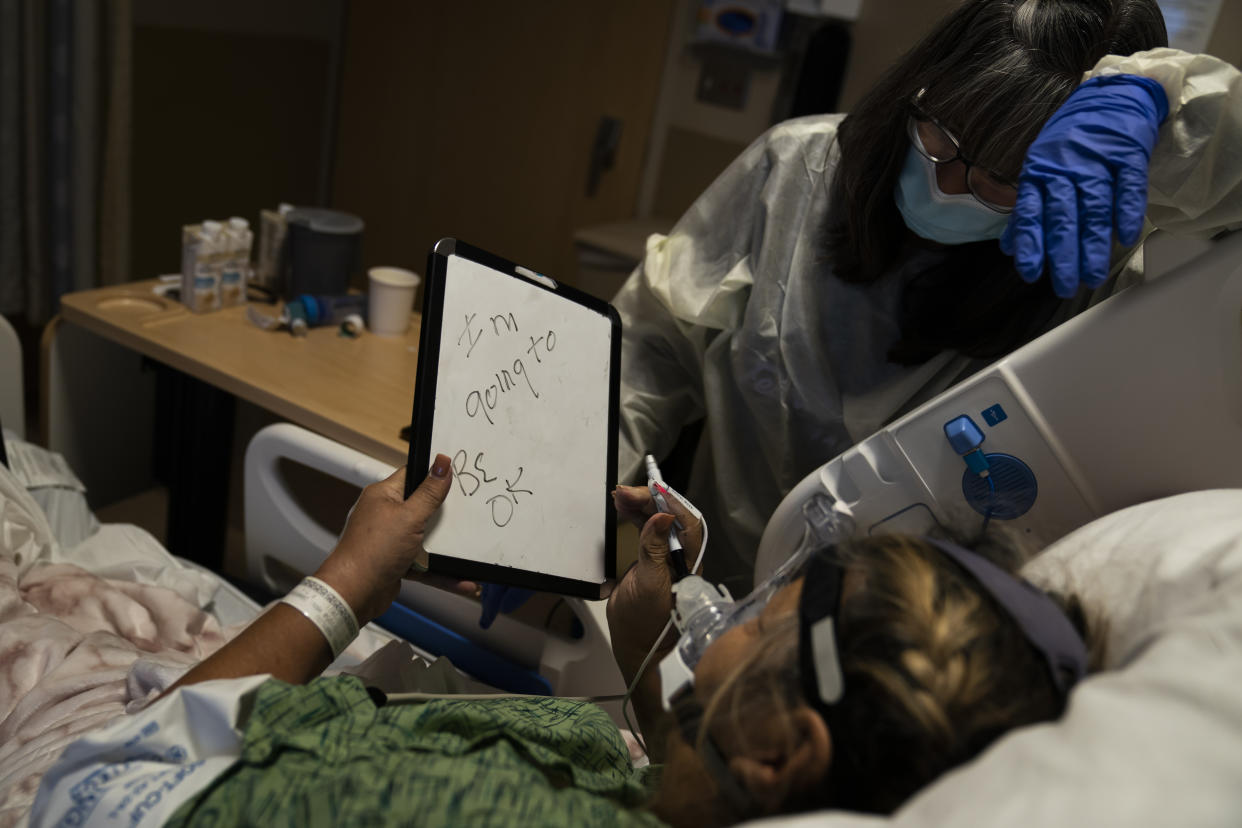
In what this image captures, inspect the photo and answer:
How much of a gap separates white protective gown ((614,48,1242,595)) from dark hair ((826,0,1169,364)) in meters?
0.03

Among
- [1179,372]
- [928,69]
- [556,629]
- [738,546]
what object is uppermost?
[928,69]

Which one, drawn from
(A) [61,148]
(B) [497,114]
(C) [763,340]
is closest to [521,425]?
(C) [763,340]

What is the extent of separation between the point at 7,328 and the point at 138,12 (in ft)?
4.84

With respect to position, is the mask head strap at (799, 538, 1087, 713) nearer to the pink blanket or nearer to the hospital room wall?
the pink blanket

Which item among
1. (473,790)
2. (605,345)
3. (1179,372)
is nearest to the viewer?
(473,790)

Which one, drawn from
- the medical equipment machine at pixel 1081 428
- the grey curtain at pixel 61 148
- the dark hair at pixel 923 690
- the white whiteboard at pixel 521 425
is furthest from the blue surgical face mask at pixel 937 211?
the grey curtain at pixel 61 148

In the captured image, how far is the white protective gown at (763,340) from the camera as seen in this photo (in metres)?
1.23

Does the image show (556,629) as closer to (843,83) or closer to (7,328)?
(7,328)

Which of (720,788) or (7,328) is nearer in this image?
(720,788)

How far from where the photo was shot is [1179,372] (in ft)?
2.81

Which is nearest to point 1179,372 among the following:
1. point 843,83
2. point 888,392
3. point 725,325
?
point 888,392

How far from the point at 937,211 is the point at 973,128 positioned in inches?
4.4

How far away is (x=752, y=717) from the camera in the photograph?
71 cm

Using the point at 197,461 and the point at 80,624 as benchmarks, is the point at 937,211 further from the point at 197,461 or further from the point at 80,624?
the point at 197,461
